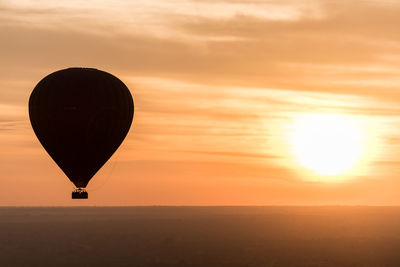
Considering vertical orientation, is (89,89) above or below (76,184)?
above

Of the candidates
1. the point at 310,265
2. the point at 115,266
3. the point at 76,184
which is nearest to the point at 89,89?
the point at 76,184

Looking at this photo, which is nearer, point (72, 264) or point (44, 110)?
point (44, 110)

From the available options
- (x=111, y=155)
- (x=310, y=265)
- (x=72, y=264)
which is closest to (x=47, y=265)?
(x=72, y=264)

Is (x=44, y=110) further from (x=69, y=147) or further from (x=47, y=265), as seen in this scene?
(x=47, y=265)

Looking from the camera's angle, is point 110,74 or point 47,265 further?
point 47,265

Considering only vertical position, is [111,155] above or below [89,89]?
below

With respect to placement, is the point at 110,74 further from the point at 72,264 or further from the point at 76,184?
the point at 72,264
